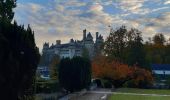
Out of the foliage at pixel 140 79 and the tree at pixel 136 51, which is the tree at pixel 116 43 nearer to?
the tree at pixel 136 51

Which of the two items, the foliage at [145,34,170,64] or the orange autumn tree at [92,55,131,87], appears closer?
the orange autumn tree at [92,55,131,87]

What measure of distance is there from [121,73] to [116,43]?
1215 centimetres

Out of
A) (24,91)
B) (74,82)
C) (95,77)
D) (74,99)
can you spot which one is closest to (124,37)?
(95,77)

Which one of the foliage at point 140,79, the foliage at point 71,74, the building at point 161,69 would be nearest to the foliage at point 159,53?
the building at point 161,69

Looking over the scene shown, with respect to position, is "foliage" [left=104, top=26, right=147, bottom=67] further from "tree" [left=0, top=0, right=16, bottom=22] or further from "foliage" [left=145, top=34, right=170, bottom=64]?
"tree" [left=0, top=0, right=16, bottom=22]

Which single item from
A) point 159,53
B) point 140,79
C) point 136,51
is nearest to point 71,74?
point 140,79

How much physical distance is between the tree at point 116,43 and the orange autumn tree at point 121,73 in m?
9.21

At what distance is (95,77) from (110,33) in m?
12.1

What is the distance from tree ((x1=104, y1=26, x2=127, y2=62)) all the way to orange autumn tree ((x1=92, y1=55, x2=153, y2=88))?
9.21m

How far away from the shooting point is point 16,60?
50.6 feet

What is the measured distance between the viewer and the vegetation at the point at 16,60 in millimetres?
15046

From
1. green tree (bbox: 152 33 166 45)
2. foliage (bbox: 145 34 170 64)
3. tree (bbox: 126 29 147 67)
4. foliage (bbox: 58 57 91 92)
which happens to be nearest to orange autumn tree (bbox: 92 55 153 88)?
tree (bbox: 126 29 147 67)

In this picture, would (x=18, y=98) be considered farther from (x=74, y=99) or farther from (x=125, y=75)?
(x=125, y=75)

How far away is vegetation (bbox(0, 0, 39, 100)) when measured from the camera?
49.4 feet
